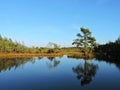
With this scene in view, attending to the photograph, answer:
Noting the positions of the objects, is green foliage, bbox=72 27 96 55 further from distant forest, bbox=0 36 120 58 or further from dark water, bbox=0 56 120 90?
dark water, bbox=0 56 120 90

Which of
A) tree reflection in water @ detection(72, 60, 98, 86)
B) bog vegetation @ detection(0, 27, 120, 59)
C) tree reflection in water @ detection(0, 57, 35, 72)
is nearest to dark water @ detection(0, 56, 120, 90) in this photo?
tree reflection in water @ detection(72, 60, 98, 86)

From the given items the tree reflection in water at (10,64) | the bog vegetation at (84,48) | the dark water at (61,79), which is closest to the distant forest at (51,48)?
the bog vegetation at (84,48)

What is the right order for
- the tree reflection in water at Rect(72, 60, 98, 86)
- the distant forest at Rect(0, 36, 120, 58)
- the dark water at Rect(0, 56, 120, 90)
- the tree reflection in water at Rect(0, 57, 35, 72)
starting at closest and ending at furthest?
the dark water at Rect(0, 56, 120, 90) < the tree reflection in water at Rect(72, 60, 98, 86) < the tree reflection in water at Rect(0, 57, 35, 72) < the distant forest at Rect(0, 36, 120, 58)

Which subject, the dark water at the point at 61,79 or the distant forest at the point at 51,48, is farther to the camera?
the distant forest at the point at 51,48

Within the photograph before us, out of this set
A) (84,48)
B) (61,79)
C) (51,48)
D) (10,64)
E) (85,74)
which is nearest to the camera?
(61,79)

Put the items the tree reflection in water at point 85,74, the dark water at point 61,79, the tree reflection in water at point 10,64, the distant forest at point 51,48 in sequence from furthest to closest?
the distant forest at point 51,48 < the tree reflection in water at point 10,64 < the tree reflection in water at point 85,74 < the dark water at point 61,79

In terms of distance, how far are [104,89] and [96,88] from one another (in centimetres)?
66

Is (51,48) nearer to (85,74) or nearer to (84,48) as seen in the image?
(84,48)

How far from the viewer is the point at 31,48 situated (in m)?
84.1

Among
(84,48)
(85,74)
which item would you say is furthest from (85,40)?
(85,74)

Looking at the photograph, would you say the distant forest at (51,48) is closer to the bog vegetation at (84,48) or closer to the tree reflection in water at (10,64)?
the bog vegetation at (84,48)

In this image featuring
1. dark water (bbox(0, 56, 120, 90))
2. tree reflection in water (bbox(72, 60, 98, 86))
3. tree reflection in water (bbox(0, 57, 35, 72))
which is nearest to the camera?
dark water (bbox(0, 56, 120, 90))

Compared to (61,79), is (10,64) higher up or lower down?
higher up

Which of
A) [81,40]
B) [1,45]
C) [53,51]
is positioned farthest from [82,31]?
[1,45]
